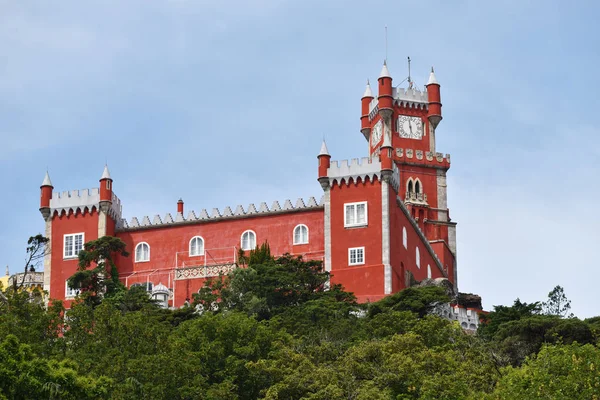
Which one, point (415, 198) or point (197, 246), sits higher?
point (415, 198)

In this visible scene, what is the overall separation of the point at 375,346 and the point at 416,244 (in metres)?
24.6

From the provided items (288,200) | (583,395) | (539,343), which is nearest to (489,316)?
(539,343)

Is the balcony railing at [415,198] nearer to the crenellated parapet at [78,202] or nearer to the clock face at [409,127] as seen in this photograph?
the clock face at [409,127]

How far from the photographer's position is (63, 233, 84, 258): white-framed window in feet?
212

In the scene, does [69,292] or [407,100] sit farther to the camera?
[407,100]

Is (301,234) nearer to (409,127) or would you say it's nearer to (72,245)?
(72,245)

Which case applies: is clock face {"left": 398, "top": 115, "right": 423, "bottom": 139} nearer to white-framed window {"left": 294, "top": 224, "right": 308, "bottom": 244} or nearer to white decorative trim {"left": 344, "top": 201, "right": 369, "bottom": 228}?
white-framed window {"left": 294, "top": 224, "right": 308, "bottom": 244}

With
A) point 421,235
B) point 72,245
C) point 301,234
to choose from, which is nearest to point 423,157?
point 421,235

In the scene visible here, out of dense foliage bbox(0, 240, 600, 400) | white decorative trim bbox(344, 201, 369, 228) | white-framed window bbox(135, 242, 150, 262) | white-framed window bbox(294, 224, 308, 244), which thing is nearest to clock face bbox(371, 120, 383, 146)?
white-framed window bbox(294, 224, 308, 244)

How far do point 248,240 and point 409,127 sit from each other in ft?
70.3

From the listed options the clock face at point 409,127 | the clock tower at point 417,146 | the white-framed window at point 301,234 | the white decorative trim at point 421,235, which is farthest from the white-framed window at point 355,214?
the clock face at point 409,127

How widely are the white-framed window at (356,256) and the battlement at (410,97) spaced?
23447 millimetres

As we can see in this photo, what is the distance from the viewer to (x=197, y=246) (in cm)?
6412

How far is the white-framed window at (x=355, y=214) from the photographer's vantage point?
60.3 m
